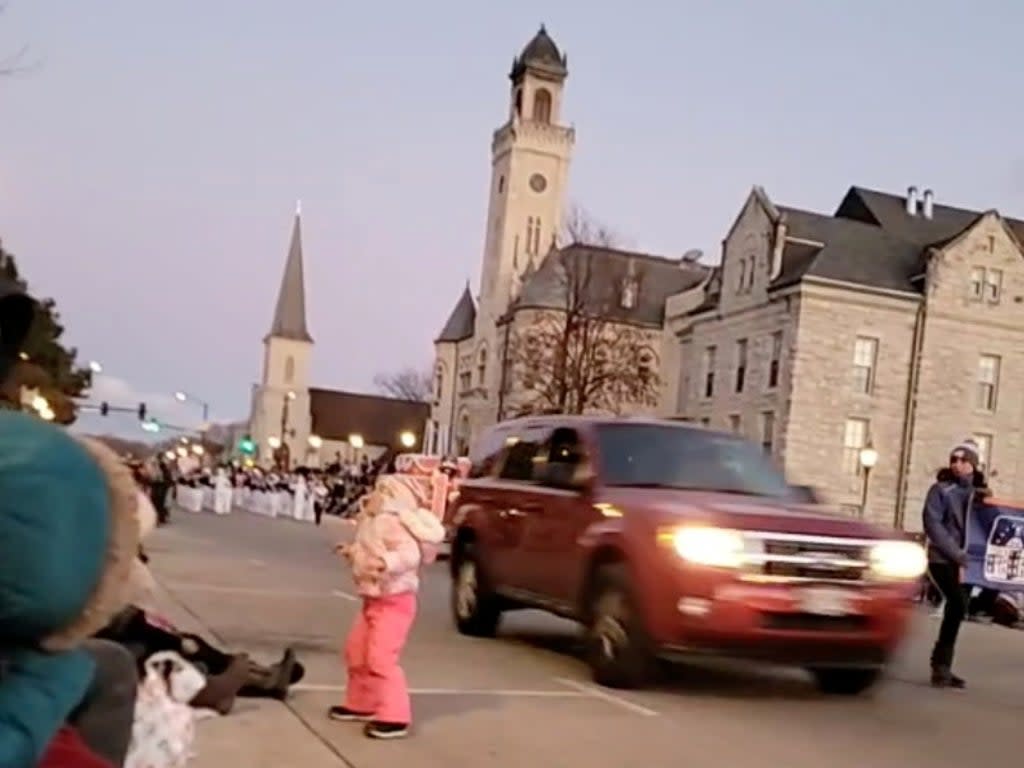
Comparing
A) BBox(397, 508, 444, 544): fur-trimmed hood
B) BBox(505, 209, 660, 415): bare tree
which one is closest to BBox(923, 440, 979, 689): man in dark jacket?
BBox(397, 508, 444, 544): fur-trimmed hood

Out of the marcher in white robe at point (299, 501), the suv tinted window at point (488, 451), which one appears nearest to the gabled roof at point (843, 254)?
the marcher in white robe at point (299, 501)

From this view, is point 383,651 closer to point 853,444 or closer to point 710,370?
point 853,444

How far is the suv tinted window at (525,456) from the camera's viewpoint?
11.1m

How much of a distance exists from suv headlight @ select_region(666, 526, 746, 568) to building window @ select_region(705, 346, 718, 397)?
42.2m

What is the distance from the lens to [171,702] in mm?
3072

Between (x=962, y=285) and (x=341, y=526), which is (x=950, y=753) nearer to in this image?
(x=341, y=526)

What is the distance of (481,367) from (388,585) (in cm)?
7754

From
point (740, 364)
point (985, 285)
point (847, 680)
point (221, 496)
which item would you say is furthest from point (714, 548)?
point (985, 285)

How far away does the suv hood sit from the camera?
8625 mm

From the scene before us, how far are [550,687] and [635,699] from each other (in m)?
0.62

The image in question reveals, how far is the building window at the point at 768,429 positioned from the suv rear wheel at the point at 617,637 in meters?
37.2

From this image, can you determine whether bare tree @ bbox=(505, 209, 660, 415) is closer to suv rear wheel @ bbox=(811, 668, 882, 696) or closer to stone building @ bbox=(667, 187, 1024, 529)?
stone building @ bbox=(667, 187, 1024, 529)

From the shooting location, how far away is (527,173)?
9250 cm

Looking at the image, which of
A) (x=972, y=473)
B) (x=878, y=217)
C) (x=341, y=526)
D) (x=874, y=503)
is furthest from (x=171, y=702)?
(x=878, y=217)
